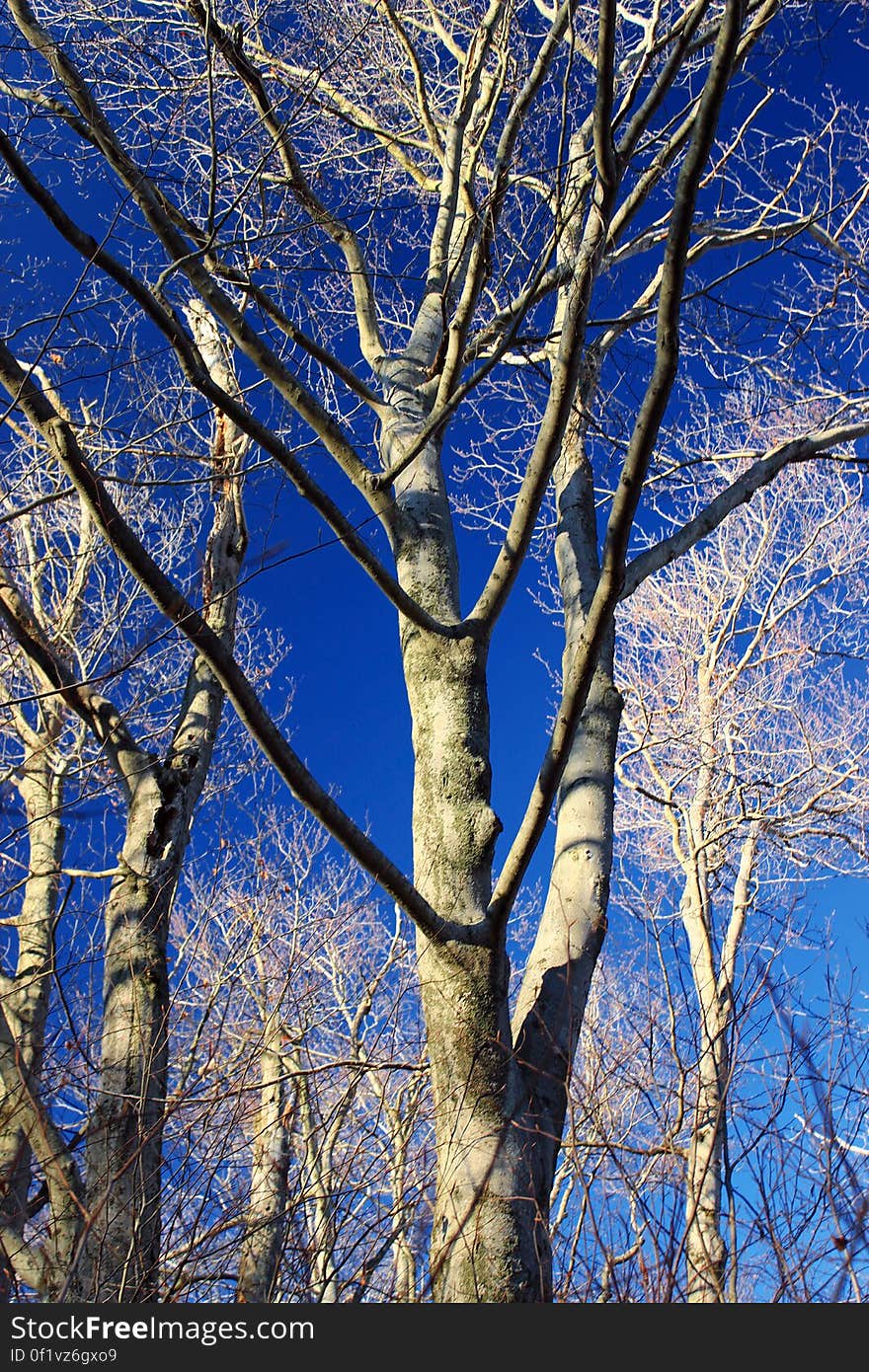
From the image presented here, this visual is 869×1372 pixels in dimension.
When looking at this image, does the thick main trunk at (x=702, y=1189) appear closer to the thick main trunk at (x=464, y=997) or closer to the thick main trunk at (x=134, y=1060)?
the thick main trunk at (x=464, y=997)

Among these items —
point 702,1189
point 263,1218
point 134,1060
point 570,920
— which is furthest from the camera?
point 134,1060

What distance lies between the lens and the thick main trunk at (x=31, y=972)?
2.52 m

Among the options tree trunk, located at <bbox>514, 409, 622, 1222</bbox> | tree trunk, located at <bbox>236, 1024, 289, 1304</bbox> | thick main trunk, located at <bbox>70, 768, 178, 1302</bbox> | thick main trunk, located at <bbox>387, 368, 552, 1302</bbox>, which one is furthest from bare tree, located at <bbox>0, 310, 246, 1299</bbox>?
tree trunk, located at <bbox>514, 409, 622, 1222</bbox>

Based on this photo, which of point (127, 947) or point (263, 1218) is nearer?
point (263, 1218)

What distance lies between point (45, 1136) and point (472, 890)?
4.45ft

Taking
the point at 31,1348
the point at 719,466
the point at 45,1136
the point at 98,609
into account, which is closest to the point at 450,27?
the point at 719,466

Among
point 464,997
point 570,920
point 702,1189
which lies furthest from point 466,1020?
point 702,1189

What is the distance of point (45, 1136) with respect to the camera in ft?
8.26

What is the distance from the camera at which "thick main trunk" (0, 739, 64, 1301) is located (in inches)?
99.2

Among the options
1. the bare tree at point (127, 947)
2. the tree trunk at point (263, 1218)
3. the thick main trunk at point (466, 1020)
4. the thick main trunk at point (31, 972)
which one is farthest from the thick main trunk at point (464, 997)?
the thick main trunk at point (31, 972)

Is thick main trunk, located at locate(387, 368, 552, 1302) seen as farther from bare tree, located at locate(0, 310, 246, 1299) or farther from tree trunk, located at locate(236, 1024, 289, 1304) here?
bare tree, located at locate(0, 310, 246, 1299)

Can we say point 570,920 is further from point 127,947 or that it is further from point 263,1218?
point 127,947

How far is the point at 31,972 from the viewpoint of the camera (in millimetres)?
4344

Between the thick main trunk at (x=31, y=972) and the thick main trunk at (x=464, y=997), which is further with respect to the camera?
the thick main trunk at (x=31, y=972)
